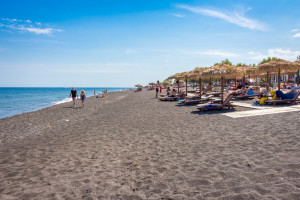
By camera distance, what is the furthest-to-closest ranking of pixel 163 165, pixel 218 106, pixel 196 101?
pixel 196 101, pixel 218 106, pixel 163 165

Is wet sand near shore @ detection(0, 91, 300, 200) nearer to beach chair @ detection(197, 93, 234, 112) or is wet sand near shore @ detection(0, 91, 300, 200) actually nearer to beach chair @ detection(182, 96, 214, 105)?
beach chair @ detection(197, 93, 234, 112)

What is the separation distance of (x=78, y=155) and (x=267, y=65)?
43.3 feet

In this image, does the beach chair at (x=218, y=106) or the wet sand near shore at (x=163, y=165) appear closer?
the wet sand near shore at (x=163, y=165)

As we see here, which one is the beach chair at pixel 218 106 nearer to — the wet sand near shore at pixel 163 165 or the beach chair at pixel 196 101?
the beach chair at pixel 196 101

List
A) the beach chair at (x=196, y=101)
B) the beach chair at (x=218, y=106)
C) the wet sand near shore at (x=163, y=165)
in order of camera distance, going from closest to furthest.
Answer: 1. the wet sand near shore at (x=163, y=165)
2. the beach chair at (x=218, y=106)
3. the beach chair at (x=196, y=101)

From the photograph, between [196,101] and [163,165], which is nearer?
[163,165]

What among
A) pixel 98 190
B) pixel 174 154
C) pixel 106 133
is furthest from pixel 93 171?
pixel 106 133

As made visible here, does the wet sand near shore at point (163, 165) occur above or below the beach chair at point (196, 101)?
below

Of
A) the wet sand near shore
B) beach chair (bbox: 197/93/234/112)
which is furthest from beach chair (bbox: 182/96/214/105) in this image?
the wet sand near shore

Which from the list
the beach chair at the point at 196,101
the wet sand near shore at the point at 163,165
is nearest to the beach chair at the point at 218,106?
the beach chair at the point at 196,101

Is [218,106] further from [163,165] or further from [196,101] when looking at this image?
[163,165]

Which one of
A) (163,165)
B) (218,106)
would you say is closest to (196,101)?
(218,106)

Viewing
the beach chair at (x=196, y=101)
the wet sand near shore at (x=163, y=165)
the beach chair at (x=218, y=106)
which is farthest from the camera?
the beach chair at (x=196, y=101)

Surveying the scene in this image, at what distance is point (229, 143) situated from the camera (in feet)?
16.5
